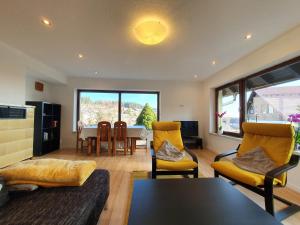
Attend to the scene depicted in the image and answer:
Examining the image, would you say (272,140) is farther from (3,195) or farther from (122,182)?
(3,195)

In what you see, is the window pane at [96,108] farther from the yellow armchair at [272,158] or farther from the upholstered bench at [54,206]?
the upholstered bench at [54,206]

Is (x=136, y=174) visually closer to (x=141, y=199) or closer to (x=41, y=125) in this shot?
(x=141, y=199)

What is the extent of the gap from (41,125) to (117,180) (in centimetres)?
290

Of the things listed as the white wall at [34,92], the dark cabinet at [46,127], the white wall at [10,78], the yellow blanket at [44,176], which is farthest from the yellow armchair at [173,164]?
the white wall at [34,92]

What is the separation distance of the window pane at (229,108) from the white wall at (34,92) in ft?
18.0

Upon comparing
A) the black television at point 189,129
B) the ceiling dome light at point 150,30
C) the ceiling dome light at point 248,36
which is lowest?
the black television at point 189,129

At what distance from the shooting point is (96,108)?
5980 millimetres

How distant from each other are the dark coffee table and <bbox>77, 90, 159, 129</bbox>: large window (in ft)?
14.4

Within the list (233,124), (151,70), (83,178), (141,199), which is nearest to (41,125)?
(151,70)

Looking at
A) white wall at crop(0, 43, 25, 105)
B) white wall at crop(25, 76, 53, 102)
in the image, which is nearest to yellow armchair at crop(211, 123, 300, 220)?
white wall at crop(0, 43, 25, 105)

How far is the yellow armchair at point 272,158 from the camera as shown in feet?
5.88

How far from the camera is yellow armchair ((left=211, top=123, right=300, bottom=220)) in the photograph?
5.88 feet

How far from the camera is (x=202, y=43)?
3037 mm

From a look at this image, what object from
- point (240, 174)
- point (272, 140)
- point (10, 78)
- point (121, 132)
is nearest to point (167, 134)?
point (240, 174)
